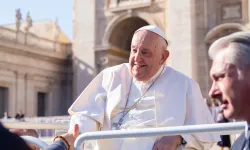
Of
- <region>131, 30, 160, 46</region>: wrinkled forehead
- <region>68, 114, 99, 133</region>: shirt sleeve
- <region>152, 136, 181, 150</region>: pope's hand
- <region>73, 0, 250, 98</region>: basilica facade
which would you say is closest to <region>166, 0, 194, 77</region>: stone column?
<region>73, 0, 250, 98</region>: basilica facade

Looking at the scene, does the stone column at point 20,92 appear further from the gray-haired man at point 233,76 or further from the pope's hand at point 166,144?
the gray-haired man at point 233,76

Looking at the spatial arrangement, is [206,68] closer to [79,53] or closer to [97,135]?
[79,53]

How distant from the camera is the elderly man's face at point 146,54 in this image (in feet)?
12.2

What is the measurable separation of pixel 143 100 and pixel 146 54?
0.33 metres

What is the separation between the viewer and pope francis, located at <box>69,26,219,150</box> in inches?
143

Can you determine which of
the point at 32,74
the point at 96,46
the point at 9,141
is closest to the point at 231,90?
the point at 9,141

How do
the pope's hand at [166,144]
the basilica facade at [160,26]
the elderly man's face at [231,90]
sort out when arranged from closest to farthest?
the elderly man's face at [231,90], the pope's hand at [166,144], the basilica facade at [160,26]

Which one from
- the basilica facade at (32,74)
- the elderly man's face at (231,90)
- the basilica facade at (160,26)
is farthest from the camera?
the basilica facade at (32,74)

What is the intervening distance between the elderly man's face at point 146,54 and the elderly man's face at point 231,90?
177 centimetres

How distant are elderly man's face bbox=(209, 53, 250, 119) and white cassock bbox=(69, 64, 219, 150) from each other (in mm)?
1598

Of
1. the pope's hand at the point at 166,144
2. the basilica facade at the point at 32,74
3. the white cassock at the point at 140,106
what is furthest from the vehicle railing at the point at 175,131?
the basilica facade at the point at 32,74

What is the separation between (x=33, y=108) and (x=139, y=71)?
71.3 feet

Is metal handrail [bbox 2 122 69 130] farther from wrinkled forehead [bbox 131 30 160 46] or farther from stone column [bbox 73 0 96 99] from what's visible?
stone column [bbox 73 0 96 99]

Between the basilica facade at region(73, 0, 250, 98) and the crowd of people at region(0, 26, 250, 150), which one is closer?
the crowd of people at region(0, 26, 250, 150)
